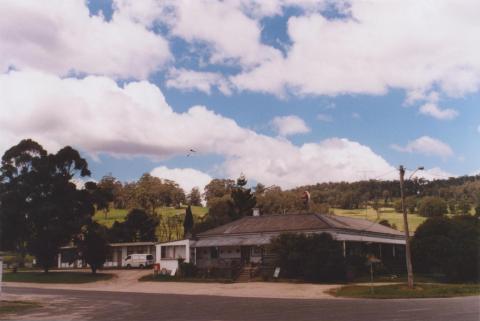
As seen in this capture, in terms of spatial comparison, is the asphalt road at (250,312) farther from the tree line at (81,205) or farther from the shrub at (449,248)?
the tree line at (81,205)

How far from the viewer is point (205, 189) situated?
13688 centimetres

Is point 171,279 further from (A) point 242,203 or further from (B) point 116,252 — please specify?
(A) point 242,203

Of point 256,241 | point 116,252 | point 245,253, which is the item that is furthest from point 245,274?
point 116,252

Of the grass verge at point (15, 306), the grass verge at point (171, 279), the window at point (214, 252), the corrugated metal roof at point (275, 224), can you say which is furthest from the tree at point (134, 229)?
the grass verge at point (15, 306)

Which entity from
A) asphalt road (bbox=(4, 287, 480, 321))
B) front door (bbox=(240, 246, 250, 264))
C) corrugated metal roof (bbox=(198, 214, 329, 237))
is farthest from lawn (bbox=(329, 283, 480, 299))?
front door (bbox=(240, 246, 250, 264))

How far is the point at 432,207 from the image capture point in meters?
110

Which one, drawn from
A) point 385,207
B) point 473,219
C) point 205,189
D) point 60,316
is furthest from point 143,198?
point 60,316

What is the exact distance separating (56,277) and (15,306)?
28552 millimetres

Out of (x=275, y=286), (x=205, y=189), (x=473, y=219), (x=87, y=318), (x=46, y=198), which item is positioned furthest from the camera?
(x=205, y=189)

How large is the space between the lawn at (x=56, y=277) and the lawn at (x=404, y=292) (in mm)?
27146

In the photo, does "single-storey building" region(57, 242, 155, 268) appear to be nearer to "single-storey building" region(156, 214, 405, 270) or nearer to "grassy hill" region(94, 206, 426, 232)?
"single-storey building" region(156, 214, 405, 270)

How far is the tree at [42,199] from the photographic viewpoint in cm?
5709

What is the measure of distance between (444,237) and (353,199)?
341 feet

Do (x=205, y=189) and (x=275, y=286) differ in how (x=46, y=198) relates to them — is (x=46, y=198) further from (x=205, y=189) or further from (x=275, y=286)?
(x=205, y=189)
